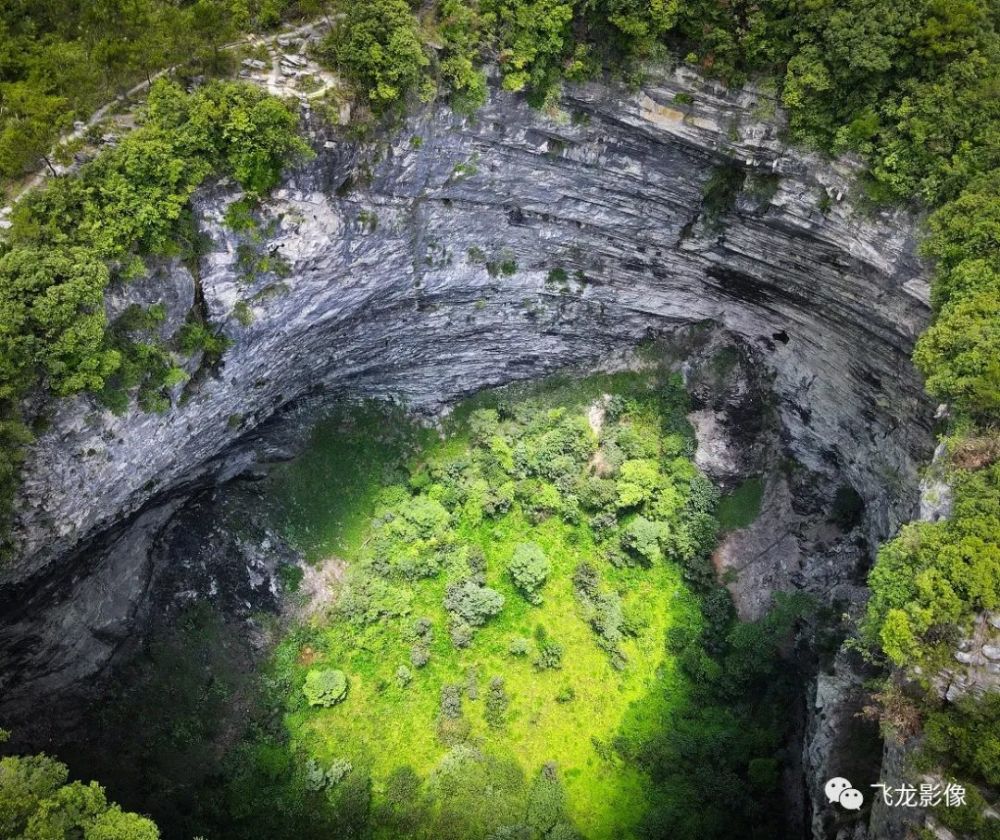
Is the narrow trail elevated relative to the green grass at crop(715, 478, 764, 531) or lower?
elevated

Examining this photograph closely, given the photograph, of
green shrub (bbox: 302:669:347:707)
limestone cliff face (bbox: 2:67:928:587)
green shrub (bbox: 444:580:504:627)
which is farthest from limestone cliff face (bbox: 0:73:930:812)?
green shrub (bbox: 444:580:504:627)

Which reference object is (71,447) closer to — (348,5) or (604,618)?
(348,5)

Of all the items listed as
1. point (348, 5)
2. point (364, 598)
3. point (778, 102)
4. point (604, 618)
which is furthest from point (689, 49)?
point (364, 598)

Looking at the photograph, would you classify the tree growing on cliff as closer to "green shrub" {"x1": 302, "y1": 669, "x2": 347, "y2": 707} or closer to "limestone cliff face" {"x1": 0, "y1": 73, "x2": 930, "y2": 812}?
"limestone cliff face" {"x1": 0, "y1": 73, "x2": 930, "y2": 812}

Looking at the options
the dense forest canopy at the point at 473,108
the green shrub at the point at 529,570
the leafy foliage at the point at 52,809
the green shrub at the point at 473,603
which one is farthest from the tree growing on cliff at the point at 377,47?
the leafy foliage at the point at 52,809

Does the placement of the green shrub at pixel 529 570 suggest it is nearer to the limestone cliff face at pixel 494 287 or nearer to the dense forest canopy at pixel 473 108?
the limestone cliff face at pixel 494 287

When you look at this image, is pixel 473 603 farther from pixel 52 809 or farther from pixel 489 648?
pixel 52 809
